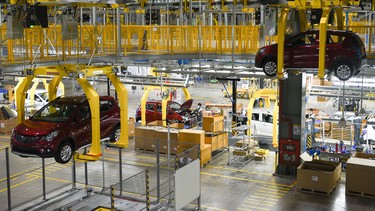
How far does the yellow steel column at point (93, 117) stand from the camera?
44.0 ft

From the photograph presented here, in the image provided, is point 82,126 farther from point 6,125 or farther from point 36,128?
point 6,125

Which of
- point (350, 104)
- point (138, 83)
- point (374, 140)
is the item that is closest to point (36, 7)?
point (138, 83)

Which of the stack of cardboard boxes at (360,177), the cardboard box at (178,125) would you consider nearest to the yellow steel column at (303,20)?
the stack of cardboard boxes at (360,177)

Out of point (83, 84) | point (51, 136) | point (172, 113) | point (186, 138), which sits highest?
point (83, 84)

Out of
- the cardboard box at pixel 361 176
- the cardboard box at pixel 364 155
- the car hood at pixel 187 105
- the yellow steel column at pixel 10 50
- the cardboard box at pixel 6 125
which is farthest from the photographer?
the car hood at pixel 187 105

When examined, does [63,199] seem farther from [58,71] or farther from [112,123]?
[58,71]

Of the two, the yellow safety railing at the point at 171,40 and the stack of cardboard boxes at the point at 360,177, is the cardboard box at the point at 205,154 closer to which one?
the yellow safety railing at the point at 171,40

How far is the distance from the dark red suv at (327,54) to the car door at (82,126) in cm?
511

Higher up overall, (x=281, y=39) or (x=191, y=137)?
(x=281, y=39)

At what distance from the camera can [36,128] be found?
13.9 m

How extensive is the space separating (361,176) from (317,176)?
4.42 ft

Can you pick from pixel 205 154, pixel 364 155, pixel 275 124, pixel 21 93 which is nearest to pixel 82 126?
Result: pixel 21 93

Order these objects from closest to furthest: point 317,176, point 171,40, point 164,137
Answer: point 317,176 < point 171,40 < point 164,137

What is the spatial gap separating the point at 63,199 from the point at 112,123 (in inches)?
117
